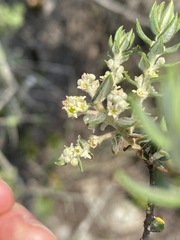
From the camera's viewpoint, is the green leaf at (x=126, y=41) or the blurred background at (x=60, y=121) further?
the blurred background at (x=60, y=121)

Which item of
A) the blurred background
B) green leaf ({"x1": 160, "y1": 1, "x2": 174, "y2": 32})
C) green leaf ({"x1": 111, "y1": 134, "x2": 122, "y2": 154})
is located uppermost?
the blurred background

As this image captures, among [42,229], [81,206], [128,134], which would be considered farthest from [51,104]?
[128,134]

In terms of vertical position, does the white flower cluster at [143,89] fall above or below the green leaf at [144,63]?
below

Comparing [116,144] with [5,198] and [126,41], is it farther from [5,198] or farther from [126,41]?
[5,198]

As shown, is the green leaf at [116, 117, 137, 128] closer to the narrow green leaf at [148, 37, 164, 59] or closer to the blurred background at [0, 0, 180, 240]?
the narrow green leaf at [148, 37, 164, 59]

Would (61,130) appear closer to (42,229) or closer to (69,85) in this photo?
(69,85)

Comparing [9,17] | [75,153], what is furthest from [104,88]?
[9,17]

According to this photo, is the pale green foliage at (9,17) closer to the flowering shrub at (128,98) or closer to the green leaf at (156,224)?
the flowering shrub at (128,98)

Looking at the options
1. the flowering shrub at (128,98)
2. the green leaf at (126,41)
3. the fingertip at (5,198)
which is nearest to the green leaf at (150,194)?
the flowering shrub at (128,98)

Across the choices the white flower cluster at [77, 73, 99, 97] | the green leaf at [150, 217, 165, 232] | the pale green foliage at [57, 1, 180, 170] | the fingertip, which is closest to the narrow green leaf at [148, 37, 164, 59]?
the pale green foliage at [57, 1, 180, 170]
